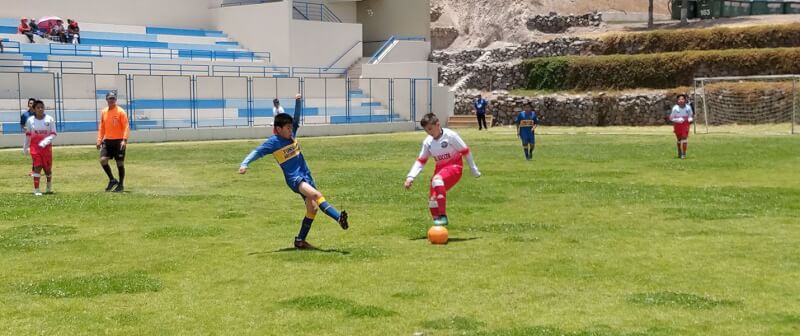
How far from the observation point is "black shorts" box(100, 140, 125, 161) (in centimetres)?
1784

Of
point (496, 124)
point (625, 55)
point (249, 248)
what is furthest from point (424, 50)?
point (249, 248)

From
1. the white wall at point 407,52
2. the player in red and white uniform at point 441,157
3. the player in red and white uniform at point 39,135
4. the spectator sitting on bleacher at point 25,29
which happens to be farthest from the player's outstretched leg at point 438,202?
the white wall at point 407,52

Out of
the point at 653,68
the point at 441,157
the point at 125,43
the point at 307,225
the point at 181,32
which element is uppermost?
the point at 181,32

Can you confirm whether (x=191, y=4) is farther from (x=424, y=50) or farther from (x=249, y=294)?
(x=249, y=294)

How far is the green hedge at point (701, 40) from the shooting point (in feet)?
166

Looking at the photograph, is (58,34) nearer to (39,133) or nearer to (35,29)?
(35,29)

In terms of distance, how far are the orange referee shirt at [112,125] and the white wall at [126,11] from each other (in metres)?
38.4

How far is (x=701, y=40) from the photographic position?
5241 cm

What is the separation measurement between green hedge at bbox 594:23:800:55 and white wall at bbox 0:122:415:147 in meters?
14.3

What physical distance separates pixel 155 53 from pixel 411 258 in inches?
1636

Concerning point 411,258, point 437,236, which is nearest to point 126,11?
point 437,236

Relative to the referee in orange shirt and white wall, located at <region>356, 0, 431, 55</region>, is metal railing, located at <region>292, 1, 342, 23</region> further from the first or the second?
the referee in orange shirt

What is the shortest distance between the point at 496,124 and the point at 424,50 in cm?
900

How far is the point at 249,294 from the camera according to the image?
867 centimetres
